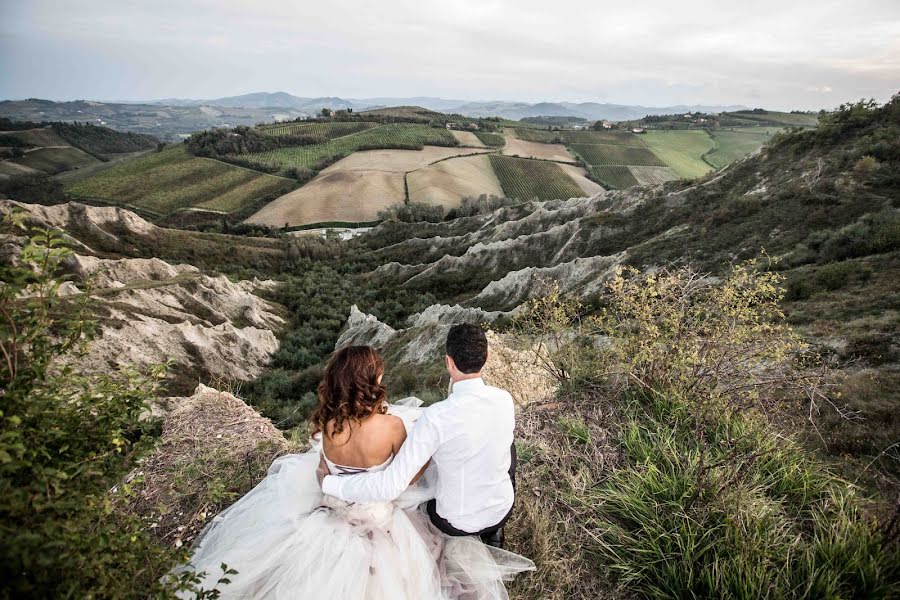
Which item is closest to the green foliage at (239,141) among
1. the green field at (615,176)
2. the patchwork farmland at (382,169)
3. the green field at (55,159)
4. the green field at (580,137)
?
the patchwork farmland at (382,169)

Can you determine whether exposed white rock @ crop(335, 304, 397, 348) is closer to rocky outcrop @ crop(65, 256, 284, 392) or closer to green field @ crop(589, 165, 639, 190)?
rocky outcrop @ crop(65, 256, 284, 392)

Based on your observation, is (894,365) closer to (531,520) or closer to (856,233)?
(531,520)

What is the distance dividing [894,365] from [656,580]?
9370 mm

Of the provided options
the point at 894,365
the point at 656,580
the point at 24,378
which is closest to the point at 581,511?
the point at 656,580

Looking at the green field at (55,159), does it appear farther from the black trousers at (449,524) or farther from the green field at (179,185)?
the black trousers at (449,524)

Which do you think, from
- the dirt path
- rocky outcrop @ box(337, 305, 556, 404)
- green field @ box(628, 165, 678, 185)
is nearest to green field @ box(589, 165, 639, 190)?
green field @ box(628, 165, 678, 185)

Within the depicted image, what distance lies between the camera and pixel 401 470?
3.35 metres

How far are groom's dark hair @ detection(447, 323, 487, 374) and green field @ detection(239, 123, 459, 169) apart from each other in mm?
116198

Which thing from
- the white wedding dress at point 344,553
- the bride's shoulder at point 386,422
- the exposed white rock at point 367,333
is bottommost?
the exposed white rock at point 367,333

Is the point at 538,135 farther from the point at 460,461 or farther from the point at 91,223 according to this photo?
the point at 460,461

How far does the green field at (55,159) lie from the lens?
125m

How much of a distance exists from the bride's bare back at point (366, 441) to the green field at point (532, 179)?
9014 centimetres

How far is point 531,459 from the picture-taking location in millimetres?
5332

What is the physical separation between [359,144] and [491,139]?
40057 millimetres
